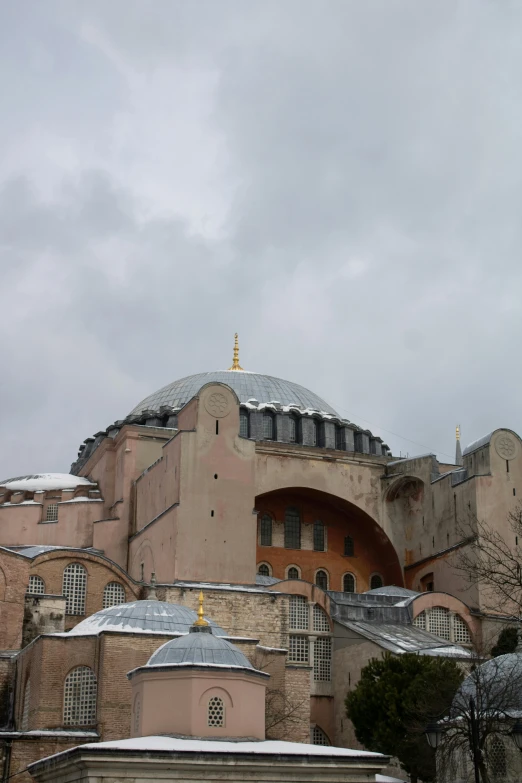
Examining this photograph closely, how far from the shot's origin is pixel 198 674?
2398 centimetres

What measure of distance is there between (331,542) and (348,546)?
736mm

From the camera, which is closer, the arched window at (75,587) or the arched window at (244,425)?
the arched window at (75,587)

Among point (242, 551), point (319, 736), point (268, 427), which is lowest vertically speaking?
point (319, 736)

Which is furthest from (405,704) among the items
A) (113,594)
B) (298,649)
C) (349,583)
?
(349,583)

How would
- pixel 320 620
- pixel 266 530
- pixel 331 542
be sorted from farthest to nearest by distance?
pixel 331 542 → pixel 266 530 → pixel 320 620

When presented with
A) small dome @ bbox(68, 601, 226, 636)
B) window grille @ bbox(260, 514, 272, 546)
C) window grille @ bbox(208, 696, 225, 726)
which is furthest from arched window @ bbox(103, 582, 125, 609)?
window grille @ bbox(208, 696, 225, 726)

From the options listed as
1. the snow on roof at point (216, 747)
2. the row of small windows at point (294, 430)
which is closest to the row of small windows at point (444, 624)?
the row of small windows at point (294, 430)

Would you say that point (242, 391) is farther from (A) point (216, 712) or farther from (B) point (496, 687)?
(A) point (216, 712)

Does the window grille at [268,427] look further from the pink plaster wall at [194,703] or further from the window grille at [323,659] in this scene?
the pink plaster wall at [194,703]

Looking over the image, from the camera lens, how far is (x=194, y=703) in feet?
77.9

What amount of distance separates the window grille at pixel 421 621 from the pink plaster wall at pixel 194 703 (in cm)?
1362

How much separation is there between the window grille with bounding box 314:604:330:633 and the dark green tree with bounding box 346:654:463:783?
5.63 meters

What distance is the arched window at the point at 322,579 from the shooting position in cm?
4347

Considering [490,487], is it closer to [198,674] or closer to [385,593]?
[385,593]
